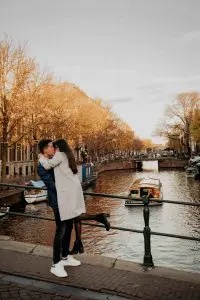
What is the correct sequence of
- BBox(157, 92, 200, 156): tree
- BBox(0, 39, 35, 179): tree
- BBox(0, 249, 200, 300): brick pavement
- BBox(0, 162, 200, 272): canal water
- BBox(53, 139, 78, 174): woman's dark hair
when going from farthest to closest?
BBox(157, 92, 200, 156): tree, BBox(0, 39, 35, 179): tree, BBox(0, 162, 200, 272): canal water, BBox(53, 139, 78, 174): woman's dark hair, BBox(0, 249, 200, 300): brick pavement

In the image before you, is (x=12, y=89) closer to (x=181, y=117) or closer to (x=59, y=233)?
(x=59, y=233)

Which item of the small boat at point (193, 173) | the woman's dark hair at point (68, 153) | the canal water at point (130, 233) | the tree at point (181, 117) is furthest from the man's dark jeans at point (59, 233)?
the tree at point (181, 117)

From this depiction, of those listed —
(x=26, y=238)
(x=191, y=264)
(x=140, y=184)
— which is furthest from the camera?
(x=140, y=184)

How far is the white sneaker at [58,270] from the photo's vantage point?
15.1 ft

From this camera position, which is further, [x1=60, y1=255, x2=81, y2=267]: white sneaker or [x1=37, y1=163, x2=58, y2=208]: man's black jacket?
[x1=60, y1=255, x2=81, y2=267]: white sneaker

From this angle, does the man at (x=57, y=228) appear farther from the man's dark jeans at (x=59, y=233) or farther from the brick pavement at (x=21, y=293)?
the brick pavement at (x=21, y=293)

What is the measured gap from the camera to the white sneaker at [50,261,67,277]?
461 centimetres

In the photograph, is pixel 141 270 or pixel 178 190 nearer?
pixel 141 270

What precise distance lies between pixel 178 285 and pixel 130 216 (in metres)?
23.2

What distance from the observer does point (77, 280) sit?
4496 millimetres

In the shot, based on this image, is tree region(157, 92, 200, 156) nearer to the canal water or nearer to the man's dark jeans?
the canal water

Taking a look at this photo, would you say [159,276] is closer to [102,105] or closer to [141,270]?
[141,270]

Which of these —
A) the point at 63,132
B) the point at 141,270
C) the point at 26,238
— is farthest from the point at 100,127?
the point at 141,270

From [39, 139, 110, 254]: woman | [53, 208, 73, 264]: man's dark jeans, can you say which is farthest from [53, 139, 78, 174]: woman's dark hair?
[53, 208, 73, 264]: man's dark jeans
